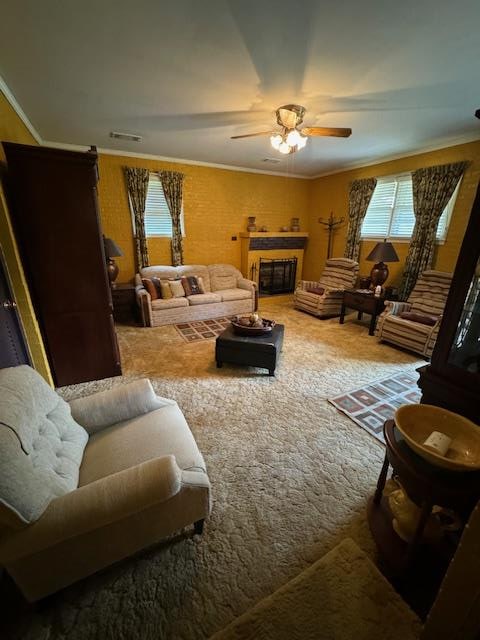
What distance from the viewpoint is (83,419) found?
1525 millimetres

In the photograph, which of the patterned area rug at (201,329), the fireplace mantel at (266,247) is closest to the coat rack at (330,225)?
the fireplace mantel at (266,247)

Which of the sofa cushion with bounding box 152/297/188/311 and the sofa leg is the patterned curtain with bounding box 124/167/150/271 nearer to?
the sofa cushion with bounding box 152/297/188/311

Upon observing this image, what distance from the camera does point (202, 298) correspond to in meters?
4.62

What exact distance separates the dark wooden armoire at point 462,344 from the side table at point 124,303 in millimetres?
4334

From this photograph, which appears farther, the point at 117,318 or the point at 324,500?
the point at 117,318

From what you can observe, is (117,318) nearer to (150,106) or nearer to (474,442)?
(150,106)

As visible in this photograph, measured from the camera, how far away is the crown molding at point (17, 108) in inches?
90.8

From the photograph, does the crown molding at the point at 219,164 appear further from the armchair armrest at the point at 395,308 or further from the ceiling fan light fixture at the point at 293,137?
the ceiling fan light fixture at the point at 293,137

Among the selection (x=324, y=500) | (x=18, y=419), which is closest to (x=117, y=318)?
(x=18, y=419)

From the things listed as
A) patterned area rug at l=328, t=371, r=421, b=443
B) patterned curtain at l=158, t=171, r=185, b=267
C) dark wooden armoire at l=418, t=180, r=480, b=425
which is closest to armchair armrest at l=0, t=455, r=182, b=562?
dark wooden armoire at l=418, t=180, r=480, b=425

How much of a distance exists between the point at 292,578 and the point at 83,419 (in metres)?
1.37

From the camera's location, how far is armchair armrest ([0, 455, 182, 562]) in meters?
0.91

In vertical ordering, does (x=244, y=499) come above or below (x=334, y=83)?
below

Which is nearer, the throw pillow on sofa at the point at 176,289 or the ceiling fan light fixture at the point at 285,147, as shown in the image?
the ceiling fan light fixture at the point at 285,147
